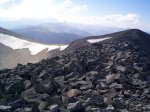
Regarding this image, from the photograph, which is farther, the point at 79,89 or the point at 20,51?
the point at 20,51

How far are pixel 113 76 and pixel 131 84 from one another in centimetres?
152

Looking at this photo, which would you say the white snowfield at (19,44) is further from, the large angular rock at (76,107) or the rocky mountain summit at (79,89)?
the large angular rock at (76,107)

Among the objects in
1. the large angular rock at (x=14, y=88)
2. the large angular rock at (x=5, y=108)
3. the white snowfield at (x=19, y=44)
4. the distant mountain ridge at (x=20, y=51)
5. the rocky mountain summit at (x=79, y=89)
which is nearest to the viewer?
the large angular rock at (x=5, y=108)

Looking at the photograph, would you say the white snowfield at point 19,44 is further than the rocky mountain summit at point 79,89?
Yes

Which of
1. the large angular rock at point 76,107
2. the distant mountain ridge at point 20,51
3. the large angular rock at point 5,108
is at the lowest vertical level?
the distant mountain ridge at point 20,51

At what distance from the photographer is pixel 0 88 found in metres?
17.9

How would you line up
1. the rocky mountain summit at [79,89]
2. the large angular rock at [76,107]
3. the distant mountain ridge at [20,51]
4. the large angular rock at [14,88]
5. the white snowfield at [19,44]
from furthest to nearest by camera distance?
the white snowfield at [19,44] < the distant mountain ridge at [20,51] < the large angular rock at [14,88] < the rocky mountain summit at [79,89] < the large angular rock at [76,107]

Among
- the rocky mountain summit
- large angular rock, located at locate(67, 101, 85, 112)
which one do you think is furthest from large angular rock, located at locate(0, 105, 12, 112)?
large angular rock, located at locate(67, 101, 85, 112)

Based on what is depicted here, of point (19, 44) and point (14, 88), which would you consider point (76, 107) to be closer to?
point (14, 88)

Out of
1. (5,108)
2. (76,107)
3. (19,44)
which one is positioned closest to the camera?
(5,108)

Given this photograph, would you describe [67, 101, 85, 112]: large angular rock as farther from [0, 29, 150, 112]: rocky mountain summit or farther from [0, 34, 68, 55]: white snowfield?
[0, 34, 68, 55]: white snowfield

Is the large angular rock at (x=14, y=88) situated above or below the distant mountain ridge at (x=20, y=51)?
above

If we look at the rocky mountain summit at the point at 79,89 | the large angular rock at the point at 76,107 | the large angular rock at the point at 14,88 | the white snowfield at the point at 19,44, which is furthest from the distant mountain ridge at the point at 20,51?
the large angular rock at the point at 76,107

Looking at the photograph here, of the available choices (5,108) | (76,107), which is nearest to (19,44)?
(76,107)
